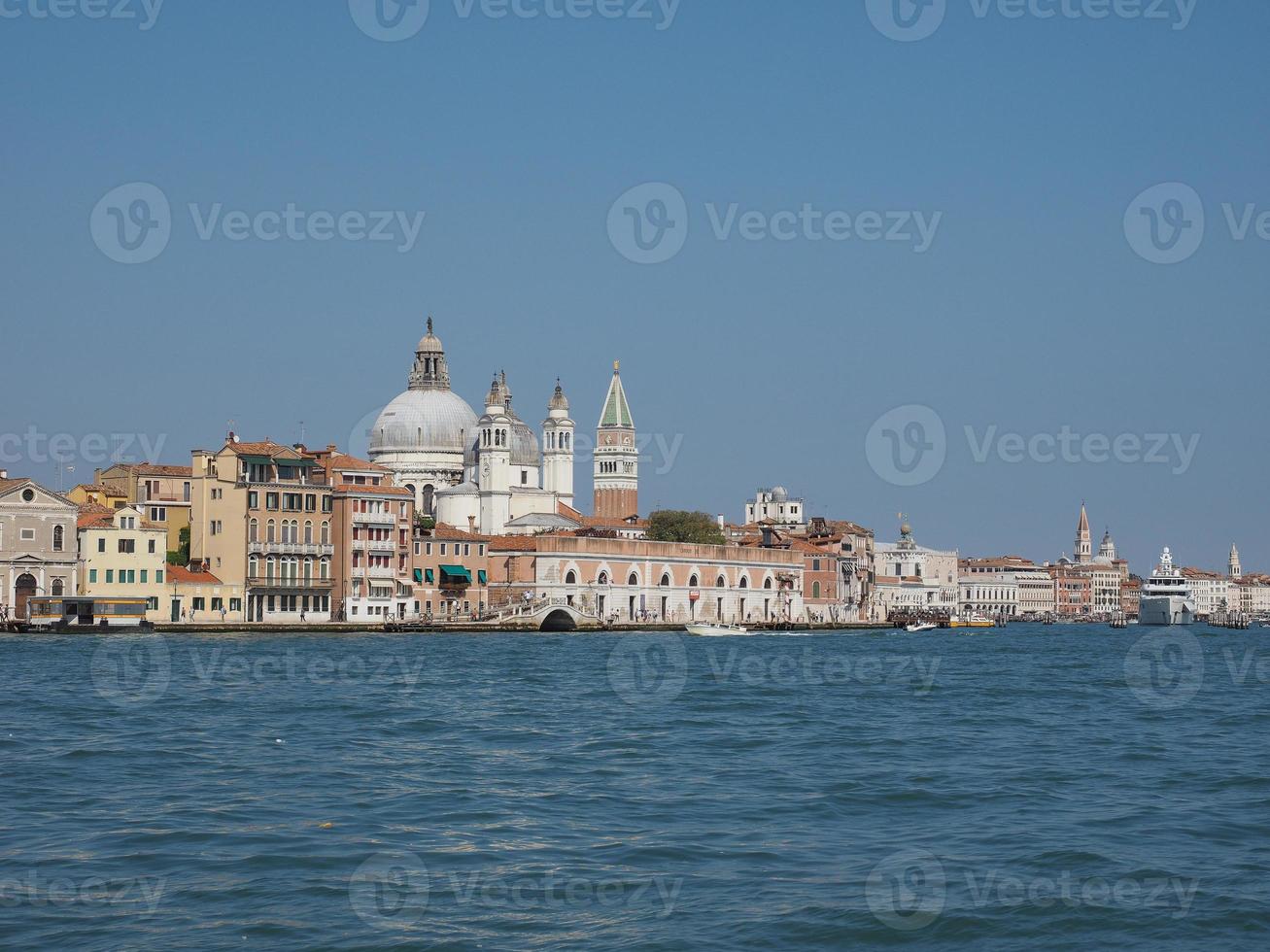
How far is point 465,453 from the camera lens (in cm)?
9681

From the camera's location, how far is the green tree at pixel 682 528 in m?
95.5

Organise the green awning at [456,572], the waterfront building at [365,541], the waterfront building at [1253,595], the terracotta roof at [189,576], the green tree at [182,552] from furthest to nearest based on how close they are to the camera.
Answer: the waterfront building at [1253,595] < the green awning at [456,572] < the waterfront building at [365,541] < the green tree at [182,552] < the terracotta roof at [189,576]

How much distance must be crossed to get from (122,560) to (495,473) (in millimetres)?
33452

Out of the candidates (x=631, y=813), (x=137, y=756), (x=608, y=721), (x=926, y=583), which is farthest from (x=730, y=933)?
(x=926, y=583)

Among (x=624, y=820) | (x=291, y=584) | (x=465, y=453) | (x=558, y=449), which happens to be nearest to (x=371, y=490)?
(x=291, y=584)

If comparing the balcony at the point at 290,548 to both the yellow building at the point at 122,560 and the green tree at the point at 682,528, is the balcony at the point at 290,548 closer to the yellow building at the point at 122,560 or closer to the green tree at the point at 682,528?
the yellow building at the point at 122,560

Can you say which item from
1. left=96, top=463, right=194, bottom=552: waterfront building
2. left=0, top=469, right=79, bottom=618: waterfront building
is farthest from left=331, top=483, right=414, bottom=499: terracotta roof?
left=0, top=469, right=79, bottom=618: waterfront building

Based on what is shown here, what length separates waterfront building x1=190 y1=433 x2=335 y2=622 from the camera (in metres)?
62.3

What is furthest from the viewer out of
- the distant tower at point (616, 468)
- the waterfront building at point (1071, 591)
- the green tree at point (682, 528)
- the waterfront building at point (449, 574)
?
the waterfront building at point (1071, 591)

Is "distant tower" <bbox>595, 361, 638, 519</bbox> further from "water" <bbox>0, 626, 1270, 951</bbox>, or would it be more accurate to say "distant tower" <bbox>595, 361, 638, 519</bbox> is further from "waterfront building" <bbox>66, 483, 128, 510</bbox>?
"water" <bbox>0, 626, 1270, 951</bbox>

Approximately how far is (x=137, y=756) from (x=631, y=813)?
23.3ft

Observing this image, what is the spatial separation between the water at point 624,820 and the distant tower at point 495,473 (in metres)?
58.6

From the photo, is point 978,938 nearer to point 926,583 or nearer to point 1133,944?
point 1133,944

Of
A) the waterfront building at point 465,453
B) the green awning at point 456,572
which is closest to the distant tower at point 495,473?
the waterfront building at point 465,453
